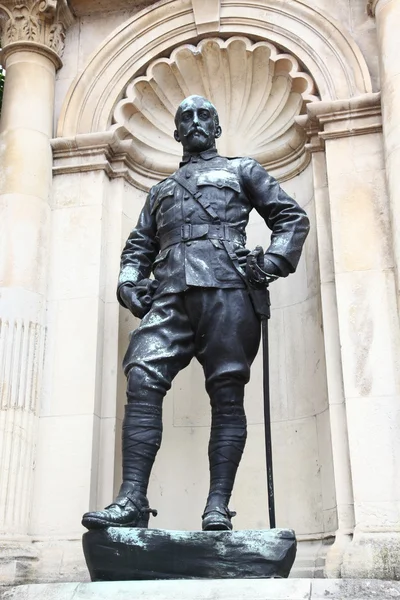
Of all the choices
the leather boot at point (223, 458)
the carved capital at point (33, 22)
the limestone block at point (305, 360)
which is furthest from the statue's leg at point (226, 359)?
the carved capital at point (33, 22)

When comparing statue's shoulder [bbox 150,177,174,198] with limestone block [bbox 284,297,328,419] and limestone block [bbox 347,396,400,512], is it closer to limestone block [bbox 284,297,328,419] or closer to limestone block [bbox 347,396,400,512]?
limestone block [bbox 284,297,328,419]

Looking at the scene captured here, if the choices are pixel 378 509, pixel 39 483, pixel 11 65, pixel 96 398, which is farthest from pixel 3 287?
pixel 378 509

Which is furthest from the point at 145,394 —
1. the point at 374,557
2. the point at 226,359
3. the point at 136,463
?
the point at 374,557

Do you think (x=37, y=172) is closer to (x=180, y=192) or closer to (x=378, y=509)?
(x=180, y=192)

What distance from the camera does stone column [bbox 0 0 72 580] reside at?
595 cm

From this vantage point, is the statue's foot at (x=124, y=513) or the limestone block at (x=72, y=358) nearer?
the statue's foot at (x=124, y=513)

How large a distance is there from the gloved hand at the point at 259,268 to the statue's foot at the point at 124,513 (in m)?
1.43

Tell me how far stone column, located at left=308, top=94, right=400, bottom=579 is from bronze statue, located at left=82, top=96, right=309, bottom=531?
77 centimetres

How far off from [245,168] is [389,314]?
4.64 feet

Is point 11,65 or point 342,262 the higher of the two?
point 11,65

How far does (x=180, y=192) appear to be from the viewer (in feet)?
18.1

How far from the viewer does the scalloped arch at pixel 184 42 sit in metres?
6.76

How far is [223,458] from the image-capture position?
4.94 meters

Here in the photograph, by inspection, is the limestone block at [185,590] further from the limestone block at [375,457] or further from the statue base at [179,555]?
the limestone block at [375,457]
